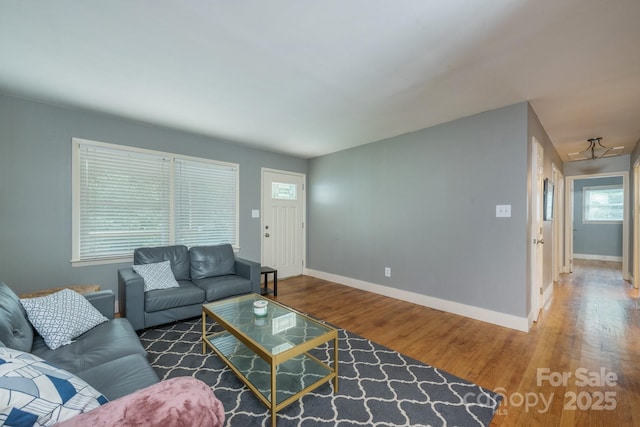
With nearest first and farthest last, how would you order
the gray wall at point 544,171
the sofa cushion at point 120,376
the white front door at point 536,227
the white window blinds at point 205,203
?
1. the sofa cushion at point 120,376
2. the gray wall at point 544,171
3. the white front door at point 536,227
4. the white window blinds at point 205,203

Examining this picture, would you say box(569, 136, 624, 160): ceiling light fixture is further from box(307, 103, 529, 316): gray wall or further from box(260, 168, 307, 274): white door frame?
box(260, 168, 307, 274): white door frame

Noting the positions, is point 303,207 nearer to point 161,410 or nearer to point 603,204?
point 161,410

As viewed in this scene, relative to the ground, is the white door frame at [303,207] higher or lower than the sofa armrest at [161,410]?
higher

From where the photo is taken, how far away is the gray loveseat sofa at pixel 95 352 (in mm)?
1324

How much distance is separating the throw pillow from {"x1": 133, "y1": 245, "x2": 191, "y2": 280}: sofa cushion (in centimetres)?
125

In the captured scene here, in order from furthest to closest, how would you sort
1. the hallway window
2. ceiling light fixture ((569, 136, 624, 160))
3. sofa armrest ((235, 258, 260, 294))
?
the hallway window, ceiling light fixture ((569, 136, 624, 160)), sofa armrest ((235, 258, 260, 294))

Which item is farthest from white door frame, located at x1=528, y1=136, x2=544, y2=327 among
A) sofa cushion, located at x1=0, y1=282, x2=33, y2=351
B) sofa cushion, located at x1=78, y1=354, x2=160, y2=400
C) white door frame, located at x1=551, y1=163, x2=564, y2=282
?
sofa cushion, located at x1=0, y1=282, x2=33, y2=351

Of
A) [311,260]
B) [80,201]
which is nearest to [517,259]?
[311,260]

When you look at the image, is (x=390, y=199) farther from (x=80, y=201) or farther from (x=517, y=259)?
(x=80, y=201)

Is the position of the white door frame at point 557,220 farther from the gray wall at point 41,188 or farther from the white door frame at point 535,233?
the gray wall at point 41,188

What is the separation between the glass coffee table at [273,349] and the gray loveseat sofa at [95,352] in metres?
0.56

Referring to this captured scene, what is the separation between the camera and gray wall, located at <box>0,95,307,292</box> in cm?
268

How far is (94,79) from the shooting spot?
232 cm

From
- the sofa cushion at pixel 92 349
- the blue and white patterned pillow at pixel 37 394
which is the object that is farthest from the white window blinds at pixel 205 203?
the blue and white patterned pillow at pixel 37 394
